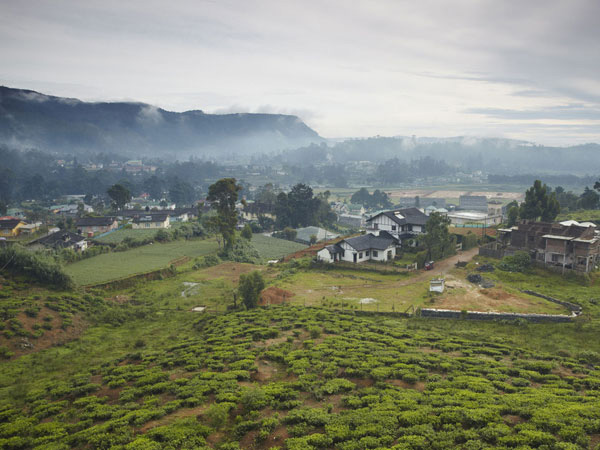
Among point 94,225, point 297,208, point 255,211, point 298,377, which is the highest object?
point 297,208

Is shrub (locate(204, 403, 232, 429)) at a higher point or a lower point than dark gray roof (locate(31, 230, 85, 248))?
higher

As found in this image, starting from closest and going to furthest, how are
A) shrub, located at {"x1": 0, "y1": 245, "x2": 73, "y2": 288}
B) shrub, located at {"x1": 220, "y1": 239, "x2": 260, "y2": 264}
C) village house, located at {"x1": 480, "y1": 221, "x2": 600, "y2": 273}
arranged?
1. shrub, located at {"x1": 0, "y1": 245, "x2": 73, "y2": 288}
2. village house, located at {"x1": 480, "y1": 221, "x2": 600, "y2": 273}
3. shrub, located at {"x1": 220, "y1": 239, "x2": 260, "y2": 264}

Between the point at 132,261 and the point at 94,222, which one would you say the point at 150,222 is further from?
the point at 132,261

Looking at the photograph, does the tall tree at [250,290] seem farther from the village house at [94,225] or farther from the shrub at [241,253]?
the village house at [94,225]

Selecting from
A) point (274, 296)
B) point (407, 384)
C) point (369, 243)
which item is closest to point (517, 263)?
point (369, 243)

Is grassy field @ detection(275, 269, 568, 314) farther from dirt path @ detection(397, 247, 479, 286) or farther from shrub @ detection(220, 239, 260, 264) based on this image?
shrub @ detection(220, 239, 260, 264)

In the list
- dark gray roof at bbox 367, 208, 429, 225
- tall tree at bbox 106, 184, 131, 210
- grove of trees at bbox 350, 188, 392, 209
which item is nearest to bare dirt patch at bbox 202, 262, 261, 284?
dark gray roof at bbox 367, 208, 429, 225
